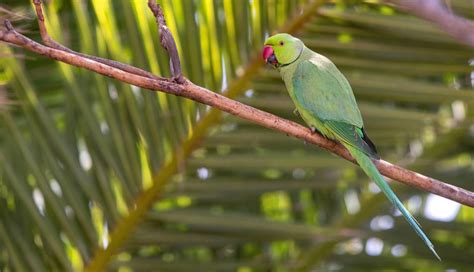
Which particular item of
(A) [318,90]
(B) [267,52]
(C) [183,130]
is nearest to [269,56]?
(B) [267,52]

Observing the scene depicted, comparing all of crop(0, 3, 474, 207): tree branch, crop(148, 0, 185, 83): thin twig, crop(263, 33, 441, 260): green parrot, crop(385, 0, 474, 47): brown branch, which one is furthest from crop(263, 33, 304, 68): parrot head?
crop(385, 0, 474, 47): brown branch

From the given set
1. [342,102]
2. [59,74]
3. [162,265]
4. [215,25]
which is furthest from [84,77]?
[342,102]

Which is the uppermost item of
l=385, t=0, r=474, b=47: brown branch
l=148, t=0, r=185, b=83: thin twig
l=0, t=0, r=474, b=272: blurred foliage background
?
l=385, t=0, r=474, b=47: brown branch

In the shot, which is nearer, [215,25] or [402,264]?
[215,25]

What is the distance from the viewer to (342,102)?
3.15m

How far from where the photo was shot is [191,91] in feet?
7.56

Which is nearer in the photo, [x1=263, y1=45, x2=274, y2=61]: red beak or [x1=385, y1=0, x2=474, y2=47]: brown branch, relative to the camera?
[x1=385, y1=0, x2=474, y2=47]: brown branch

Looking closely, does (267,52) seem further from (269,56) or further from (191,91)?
(191,91)

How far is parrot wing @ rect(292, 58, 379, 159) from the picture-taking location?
3.05 metres

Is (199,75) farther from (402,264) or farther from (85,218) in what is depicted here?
(402,264)

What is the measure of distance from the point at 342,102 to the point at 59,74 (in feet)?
3.84

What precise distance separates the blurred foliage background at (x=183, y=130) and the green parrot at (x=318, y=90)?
81 mm

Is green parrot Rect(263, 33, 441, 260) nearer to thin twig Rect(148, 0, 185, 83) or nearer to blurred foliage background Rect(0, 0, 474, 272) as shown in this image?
blurred foliage background Rect(0, 0, 474, 272)

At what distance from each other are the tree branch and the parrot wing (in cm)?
39
